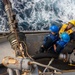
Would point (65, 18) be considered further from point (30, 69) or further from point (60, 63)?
point (30, 69)

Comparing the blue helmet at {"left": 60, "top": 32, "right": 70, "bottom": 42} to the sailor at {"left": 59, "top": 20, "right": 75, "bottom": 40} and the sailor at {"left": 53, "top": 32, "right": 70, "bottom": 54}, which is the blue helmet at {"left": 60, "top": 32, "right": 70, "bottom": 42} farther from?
the sailor at {"left": 59, "top": 20, "right": 75, "bottom": 40}

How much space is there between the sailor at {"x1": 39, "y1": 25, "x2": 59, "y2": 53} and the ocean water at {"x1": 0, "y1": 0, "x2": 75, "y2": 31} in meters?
5.69

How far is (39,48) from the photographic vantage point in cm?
750

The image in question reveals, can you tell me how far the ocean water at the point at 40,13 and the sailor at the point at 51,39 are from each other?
18.7ft

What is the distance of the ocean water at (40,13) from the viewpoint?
531 inches

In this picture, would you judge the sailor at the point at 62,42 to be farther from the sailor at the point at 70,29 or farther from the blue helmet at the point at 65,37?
the sailor at the point at 70,29

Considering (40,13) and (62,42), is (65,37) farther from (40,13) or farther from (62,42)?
(40,13)

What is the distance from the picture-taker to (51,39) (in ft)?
23.9

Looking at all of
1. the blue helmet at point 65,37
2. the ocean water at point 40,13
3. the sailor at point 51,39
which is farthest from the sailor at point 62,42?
the ocean water at point 40,13

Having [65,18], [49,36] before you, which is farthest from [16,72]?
[65,18]

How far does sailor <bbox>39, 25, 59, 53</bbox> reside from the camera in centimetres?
728

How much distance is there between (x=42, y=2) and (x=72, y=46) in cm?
904

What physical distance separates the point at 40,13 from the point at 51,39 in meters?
7.49

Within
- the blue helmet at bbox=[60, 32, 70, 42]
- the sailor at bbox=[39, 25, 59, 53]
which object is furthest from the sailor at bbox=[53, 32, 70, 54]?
the sailor at bbox=[39, 25, 59, 53]
